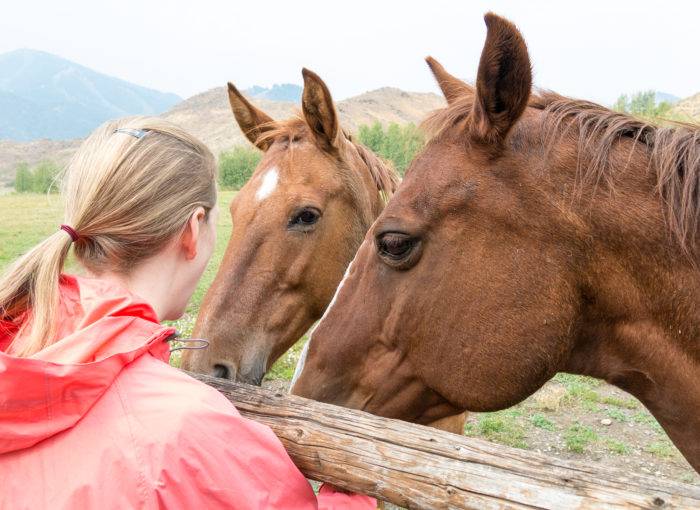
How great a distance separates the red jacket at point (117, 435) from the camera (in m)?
1.28

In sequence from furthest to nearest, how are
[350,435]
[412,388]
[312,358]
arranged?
[312,358], [412,388], [350,435]

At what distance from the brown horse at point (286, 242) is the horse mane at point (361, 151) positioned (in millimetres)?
10

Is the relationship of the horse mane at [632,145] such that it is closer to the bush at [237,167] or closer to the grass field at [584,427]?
the grass field at [584,427]

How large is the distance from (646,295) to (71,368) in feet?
6.17

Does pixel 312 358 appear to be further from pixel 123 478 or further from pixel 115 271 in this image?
pixel 123 478

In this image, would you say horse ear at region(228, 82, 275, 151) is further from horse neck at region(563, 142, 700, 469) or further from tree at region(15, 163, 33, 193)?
tree at region(15, 163, 33, 193)

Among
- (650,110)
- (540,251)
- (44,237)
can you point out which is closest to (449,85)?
(540,251)

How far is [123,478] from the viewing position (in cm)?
128

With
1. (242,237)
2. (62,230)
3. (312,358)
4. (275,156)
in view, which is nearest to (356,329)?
(312,358)

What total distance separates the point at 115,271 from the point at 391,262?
3.48 ft

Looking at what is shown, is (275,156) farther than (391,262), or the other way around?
(275,156)

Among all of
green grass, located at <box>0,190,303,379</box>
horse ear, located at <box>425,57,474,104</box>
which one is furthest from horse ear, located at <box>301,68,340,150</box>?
green grass, located at <box>0,190,303,379</box>

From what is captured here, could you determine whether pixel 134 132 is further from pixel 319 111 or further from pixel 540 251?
pixel 319 111

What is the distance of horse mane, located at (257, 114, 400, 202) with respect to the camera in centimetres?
390
